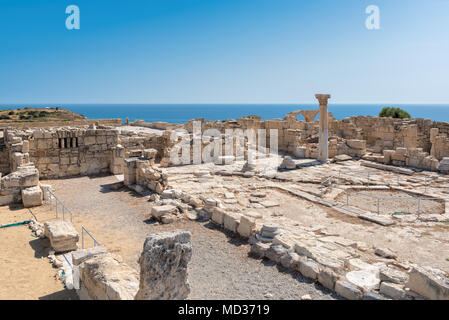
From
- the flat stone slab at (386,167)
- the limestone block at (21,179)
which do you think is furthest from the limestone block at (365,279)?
the flat stone slab at (386,167)

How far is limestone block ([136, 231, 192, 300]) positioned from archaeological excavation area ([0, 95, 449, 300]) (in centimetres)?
1

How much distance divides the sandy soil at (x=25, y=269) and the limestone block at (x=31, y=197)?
1.71 metres

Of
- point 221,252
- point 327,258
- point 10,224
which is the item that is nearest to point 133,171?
point 10,224

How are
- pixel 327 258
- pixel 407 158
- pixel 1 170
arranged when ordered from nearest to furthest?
pixel 327 258
pixel 1 170
pixel 407 158

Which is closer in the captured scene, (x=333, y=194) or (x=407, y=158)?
(x=333, y=194)

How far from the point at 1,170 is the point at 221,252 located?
10092mm

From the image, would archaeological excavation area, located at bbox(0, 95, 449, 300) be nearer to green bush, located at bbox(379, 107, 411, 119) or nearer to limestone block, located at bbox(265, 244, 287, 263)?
limestone block, located at bbox(265, 244, 287, 263)

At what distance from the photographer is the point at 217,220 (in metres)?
9.08

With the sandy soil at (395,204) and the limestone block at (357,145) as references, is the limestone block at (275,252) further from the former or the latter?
the limestone block at (357,145)

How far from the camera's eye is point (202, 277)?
6363mm

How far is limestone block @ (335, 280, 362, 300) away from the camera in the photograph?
558 cm

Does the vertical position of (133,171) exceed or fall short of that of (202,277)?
it exceeds it

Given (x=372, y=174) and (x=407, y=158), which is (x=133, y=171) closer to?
(x=372, y=174)
